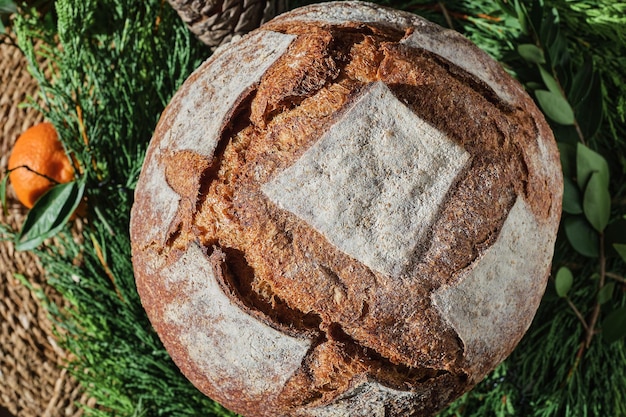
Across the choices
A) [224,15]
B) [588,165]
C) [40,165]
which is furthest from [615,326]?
[40,165]

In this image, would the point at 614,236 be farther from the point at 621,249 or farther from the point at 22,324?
the point at 22,324

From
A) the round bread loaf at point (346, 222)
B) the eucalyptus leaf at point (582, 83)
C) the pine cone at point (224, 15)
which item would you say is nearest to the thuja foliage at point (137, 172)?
the eucalyptus leaf at point (582, 83)

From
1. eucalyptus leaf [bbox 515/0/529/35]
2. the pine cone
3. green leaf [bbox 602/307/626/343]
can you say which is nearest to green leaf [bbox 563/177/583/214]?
green leaf [bbox 602/307/626/343]

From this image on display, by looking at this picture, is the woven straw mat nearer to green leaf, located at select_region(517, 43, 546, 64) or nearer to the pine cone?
the pine cone

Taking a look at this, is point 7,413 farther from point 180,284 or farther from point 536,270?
point 536,270

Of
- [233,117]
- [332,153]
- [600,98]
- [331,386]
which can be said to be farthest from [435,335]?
[600,98]

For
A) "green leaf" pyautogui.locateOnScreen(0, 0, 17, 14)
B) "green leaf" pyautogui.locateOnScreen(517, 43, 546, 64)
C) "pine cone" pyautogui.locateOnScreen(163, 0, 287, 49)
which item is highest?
"green leaf" pyautogui.locateOnScreen(0, 0, 17, 14)

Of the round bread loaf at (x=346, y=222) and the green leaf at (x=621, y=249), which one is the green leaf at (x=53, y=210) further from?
the green leaf at (x=621, y=249)

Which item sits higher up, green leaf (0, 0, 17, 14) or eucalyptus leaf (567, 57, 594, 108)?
green leaf (0, 0, 17, 14)
